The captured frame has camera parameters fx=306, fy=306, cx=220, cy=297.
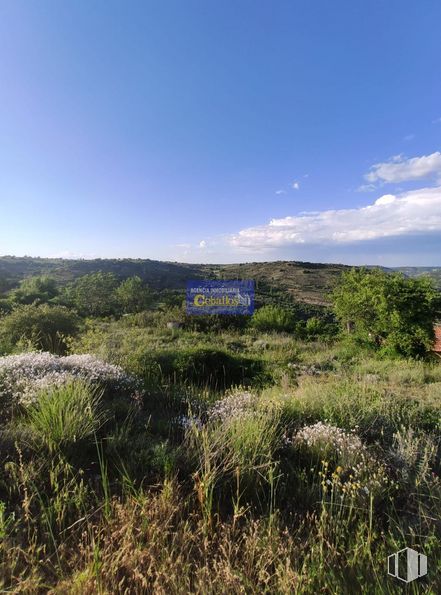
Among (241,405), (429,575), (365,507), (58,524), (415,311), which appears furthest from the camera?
(415,311)

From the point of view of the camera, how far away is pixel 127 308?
79.9 ft

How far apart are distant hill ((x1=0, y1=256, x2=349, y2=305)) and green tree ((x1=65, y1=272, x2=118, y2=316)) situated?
18.7 meters

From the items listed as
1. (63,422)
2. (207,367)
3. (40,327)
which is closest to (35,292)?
(40,327)

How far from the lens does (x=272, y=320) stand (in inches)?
738

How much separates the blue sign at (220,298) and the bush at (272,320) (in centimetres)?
159

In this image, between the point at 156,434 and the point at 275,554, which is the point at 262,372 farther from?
the point at 275,554

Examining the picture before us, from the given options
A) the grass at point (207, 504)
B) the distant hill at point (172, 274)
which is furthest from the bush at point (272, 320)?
the distant hill at point (172, 274)

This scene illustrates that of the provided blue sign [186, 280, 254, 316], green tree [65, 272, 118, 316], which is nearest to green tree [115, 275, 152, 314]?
green tree [65, 272, 118, 316]

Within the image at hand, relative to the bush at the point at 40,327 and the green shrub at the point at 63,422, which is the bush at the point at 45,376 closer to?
the green shrub at the point at 63,422

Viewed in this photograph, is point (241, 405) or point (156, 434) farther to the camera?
point (241, 405)

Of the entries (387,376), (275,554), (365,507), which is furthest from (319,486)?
(387,376)

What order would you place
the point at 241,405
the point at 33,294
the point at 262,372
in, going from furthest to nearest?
the point at 33,294
the point at 262,372
the point at 241,405

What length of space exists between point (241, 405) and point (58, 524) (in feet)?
6.59

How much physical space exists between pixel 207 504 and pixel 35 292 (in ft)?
88.1
